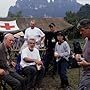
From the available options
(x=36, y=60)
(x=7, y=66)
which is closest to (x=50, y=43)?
(x=36, y=60)

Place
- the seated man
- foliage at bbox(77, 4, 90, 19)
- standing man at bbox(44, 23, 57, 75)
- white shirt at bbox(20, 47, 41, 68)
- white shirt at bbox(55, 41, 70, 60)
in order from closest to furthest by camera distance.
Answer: the seated man
white shirt at bbox(20, 47, 41, 68)
white shirt at bbox(55, 41, 70, 60)
standing man at bbox(44, 23, 57, 75)
foliage at bbox(77, 4, 90, 19)

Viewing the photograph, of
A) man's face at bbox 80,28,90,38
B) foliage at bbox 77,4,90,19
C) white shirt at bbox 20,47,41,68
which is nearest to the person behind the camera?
man's face at bbox 80,28,90,38

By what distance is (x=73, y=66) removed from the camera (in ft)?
39.9

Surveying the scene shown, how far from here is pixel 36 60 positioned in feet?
25.3

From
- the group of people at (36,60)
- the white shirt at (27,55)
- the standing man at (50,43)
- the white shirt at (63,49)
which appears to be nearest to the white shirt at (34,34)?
the group of people at (36,60)

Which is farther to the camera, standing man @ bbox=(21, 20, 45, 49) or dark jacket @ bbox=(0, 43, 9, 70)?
standing man @ bbox=(21, 20, 45, 49)

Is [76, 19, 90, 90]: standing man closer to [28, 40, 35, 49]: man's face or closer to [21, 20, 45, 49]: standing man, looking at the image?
[28, 40, 35, 49]: man's face

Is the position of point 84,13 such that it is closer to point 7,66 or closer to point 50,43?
point 50,43

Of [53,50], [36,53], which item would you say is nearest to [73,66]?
[53,50]

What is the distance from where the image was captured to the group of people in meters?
4.97

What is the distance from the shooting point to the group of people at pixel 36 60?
4973 millimetres

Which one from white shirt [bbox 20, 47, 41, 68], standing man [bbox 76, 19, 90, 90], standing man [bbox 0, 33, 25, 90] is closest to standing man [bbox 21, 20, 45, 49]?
white shirt [bbox 20, 47, 41, 68]

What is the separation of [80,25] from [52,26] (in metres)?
4.48

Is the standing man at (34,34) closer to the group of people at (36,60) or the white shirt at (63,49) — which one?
the group of people at (36,60)
